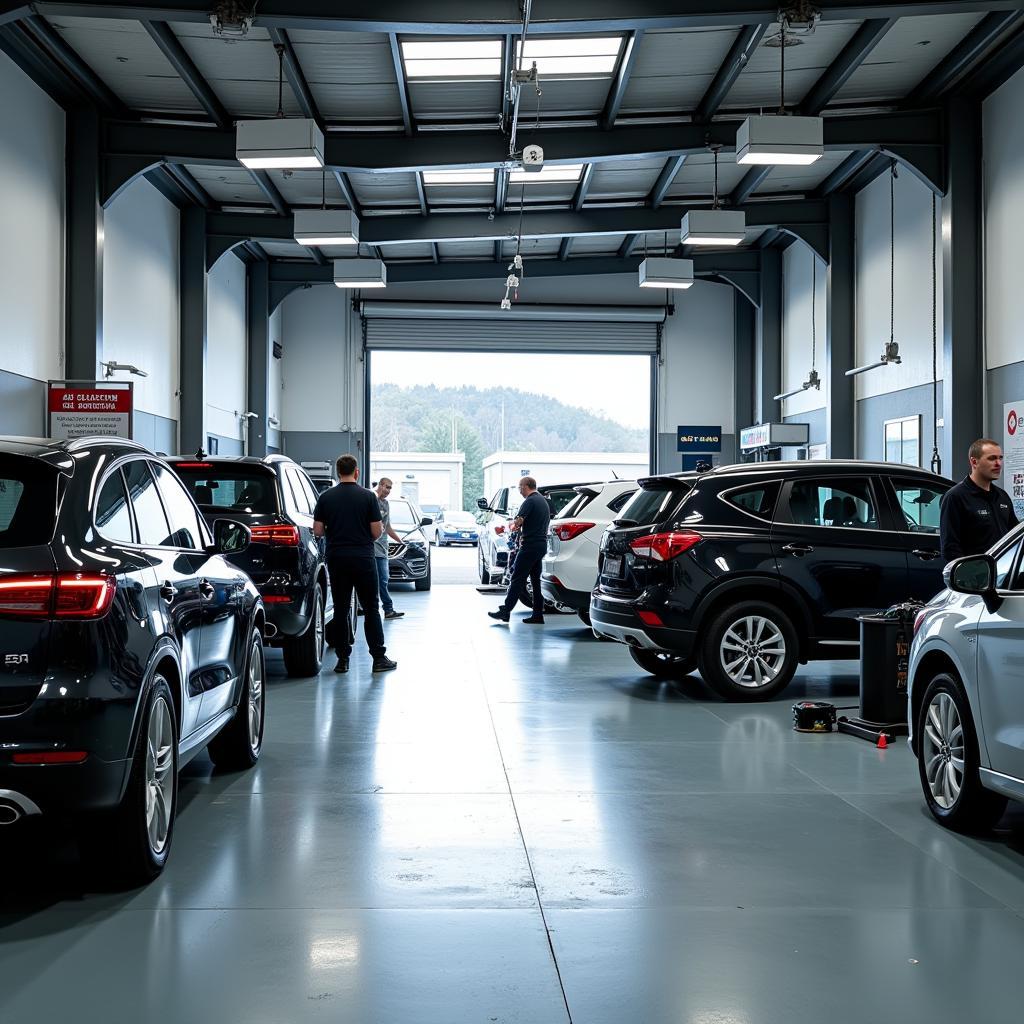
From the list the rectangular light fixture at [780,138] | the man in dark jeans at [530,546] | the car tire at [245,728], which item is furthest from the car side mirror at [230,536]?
the rectangular light fixture at [780,138]

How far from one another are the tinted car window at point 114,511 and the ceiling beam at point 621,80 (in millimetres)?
9747

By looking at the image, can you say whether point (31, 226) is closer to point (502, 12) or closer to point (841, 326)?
point (502, 12)

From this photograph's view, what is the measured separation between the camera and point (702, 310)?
28406mm

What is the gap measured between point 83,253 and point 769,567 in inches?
395

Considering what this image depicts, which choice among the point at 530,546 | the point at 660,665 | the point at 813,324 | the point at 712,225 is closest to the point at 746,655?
the point at 660,665

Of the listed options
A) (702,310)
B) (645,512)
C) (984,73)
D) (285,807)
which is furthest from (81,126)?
(702,310)

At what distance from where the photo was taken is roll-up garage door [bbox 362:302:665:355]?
27.9 m

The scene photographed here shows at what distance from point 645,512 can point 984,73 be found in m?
9.28

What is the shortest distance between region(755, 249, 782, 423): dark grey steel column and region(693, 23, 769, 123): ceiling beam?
10550mm

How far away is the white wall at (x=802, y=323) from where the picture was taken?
2309 cm

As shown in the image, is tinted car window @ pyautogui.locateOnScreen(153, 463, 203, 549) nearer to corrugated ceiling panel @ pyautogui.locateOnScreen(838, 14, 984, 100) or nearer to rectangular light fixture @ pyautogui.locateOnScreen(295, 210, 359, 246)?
corrugated ceiling panel @ pyautogui.locateOnScreen(838, 14, 984, 100)

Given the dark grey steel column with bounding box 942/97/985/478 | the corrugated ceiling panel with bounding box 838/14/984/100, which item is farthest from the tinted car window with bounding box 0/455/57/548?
the dark grey steel column with bounding box 942/97/985/478

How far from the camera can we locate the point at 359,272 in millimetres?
20250

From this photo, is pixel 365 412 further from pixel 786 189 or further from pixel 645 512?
pixel 645 512
